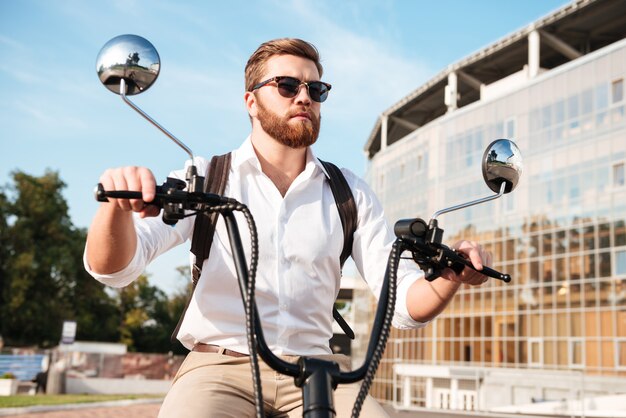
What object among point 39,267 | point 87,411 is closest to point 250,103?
point 87,411

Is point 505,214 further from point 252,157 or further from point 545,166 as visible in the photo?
point 252,157

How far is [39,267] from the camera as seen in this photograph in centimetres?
4731

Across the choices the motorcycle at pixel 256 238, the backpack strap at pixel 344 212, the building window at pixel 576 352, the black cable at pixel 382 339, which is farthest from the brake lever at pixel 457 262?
the building window at pixel 576 352

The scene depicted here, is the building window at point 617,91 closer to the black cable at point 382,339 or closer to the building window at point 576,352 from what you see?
the building window at point 576,352

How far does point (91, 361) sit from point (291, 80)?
1337 inches

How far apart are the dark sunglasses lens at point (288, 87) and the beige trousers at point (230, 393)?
0.95 metres

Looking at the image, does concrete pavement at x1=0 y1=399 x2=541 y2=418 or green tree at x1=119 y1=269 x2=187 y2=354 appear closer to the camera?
concrete pavement at x1=0 y1=399 x2=541 y2=418

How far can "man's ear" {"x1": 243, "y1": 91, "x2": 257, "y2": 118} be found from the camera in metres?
3.09

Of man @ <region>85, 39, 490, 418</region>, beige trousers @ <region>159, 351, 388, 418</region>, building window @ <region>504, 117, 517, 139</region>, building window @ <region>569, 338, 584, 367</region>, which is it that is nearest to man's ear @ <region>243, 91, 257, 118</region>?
man @ <region>85, 39, 490, 418</region>

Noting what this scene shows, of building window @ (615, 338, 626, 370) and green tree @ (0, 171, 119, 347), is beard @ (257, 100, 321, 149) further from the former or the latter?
green tree @ (0, 171, 119, 347)

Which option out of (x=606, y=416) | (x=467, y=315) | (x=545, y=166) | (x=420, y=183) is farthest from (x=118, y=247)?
(x=420, y=183)

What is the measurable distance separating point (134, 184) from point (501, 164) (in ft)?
3.65

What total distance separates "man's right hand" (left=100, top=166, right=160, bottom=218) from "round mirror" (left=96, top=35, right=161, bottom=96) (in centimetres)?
31

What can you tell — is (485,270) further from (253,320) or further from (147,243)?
(147,243)
